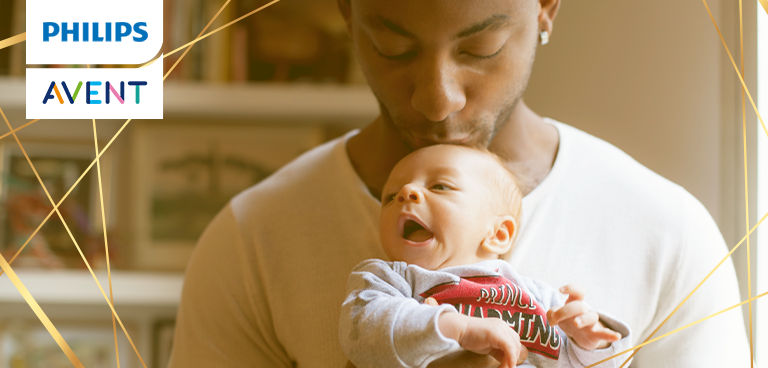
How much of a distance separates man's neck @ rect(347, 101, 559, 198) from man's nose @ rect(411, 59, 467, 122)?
13cm

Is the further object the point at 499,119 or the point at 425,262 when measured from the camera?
the point at 499,119

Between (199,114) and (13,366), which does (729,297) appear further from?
(13,366)

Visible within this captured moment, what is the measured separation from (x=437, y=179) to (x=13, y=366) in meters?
1.26

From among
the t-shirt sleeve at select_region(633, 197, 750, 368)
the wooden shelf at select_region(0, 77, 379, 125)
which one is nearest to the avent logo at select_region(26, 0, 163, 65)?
the wooden shelf at select_region(0, 77, 379, 125)

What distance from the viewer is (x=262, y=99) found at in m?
1.24

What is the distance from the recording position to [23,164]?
1.34 meters

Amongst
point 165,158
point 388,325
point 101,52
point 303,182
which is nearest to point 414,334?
point 388,325

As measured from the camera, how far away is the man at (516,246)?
0.57 metres

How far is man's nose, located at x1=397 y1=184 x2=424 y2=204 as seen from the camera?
0.52 meters

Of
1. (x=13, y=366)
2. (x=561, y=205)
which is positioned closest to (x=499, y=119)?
(x=561, y=205)

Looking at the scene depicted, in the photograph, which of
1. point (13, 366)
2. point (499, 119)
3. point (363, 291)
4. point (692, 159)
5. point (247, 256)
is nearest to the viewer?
point (363, 291)

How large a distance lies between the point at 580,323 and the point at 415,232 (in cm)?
15

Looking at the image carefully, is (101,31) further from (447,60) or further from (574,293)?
(574,293)

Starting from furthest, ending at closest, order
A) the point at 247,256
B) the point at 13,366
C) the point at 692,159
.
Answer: the point at 13,366 → the point at 692,159 → the point at 247,256
